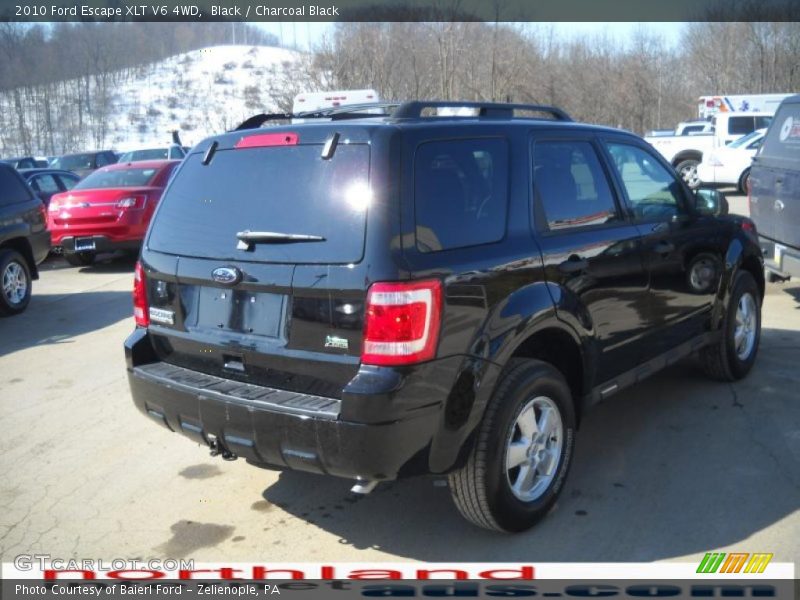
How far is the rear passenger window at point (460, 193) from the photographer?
314 cm

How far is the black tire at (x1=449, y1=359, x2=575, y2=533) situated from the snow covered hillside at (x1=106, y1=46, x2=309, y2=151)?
3703 cm

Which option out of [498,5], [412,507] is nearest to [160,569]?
[412,507]

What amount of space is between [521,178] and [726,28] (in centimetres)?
4137

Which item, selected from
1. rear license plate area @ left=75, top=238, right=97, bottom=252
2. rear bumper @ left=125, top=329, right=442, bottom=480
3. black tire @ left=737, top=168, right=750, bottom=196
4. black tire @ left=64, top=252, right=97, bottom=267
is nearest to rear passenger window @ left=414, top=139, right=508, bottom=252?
rear bumper @ left=125, top=329, right=442, bottom=480

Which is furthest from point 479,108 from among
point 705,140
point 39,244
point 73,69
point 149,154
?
point 73,69

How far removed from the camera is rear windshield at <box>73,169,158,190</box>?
11984mm

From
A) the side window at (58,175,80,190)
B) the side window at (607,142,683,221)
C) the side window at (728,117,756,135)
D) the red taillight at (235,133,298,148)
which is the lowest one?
the side window at (58,175,80,190)

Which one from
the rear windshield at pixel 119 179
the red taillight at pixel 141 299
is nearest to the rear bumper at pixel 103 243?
the rear windshield at pixel 119 179

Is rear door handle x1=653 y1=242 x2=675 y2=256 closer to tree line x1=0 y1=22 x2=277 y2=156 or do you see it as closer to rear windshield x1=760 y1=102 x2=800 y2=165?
rear windshield x1=760 y1=102 x2=800 y2=165

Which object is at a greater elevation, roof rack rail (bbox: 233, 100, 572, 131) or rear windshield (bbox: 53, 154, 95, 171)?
roof rack rail (bbox: 233, 100, 572, 131)

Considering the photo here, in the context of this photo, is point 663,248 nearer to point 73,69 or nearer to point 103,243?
point 103,243

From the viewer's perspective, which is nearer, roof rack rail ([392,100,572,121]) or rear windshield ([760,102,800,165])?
roof rack rail ([392,100,572,121])

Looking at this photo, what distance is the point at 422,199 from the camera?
3139mm

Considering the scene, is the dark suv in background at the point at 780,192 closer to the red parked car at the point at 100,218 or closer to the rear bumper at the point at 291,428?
the rear bumper at the point at 291,428
